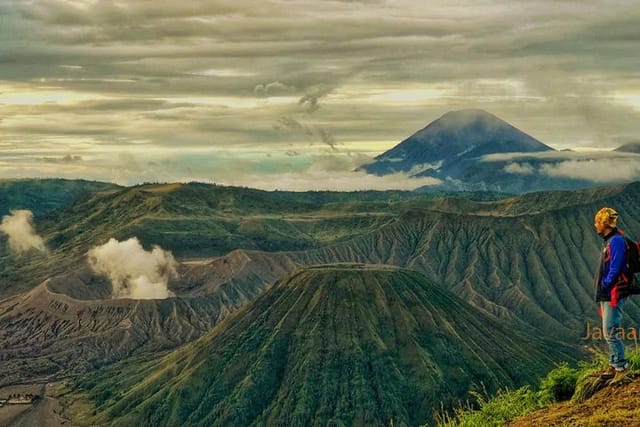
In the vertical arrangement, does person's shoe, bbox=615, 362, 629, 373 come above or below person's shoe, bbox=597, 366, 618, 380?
above

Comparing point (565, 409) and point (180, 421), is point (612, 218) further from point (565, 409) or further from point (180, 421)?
point (180, 421)

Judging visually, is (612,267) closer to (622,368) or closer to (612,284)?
(612,284)

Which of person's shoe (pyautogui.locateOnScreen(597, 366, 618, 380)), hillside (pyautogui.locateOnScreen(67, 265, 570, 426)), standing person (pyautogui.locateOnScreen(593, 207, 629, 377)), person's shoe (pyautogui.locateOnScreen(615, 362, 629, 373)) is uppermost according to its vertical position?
standing person (pyautogui.locateOnScreen(593, 207, 629, 377))

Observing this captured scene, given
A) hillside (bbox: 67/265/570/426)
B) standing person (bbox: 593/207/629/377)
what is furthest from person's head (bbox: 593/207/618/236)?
hillside (bbox: 67/265/570/426)

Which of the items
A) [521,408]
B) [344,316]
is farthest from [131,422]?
[521,408]

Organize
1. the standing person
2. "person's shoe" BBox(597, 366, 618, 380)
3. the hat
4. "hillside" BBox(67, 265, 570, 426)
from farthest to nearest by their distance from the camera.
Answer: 1. "hillside" BBox(67, 265, 570, 426)
2. "person's shoe" BBox(597, 366, 618, 380)
3. the hat
4. the standing person

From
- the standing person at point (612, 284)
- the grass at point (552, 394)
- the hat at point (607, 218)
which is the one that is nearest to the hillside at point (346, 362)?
the grass at point (552, 394)

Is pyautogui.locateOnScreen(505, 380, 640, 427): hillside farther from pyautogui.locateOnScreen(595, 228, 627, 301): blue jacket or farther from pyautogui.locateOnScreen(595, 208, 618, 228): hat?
pyautogui.locateOnScreen(595, 208, 618, 228): hat

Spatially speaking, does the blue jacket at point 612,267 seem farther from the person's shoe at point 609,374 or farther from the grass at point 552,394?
the grass at point 552,394
